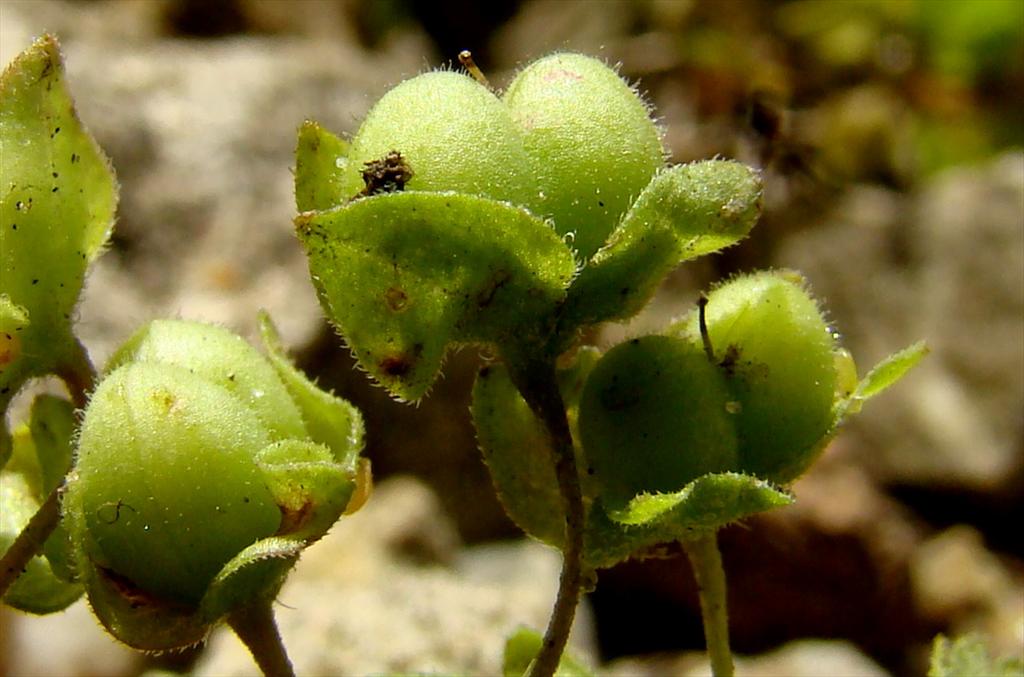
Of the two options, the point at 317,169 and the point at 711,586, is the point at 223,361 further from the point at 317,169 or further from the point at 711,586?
the point at 711,586

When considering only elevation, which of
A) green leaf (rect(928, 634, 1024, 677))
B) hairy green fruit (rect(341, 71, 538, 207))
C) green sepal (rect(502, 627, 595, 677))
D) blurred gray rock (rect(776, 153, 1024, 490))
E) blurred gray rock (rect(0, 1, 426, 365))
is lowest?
green sepal (rect(502, 627, 595, 677))

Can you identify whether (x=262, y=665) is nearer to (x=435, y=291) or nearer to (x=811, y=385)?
(x=435, y=291)

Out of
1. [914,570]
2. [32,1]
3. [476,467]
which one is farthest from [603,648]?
[32,1]

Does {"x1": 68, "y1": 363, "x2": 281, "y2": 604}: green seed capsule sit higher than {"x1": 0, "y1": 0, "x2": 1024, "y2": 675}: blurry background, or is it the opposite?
{"x1": 0, "y1": 0, "x2": 1024, "y2": 675}: blurry background

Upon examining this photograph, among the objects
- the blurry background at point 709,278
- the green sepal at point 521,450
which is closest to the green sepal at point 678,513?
the green sepal at point 521,450

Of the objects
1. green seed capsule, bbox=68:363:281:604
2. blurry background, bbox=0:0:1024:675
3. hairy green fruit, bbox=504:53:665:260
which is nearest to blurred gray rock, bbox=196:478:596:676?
blurry background, bbox=0:0:1024:675

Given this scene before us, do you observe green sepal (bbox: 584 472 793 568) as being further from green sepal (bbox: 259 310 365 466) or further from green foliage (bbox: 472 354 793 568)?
green sepal (bbox: 259 310 365 466)

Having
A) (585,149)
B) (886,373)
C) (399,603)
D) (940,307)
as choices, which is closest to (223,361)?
(585,149)
